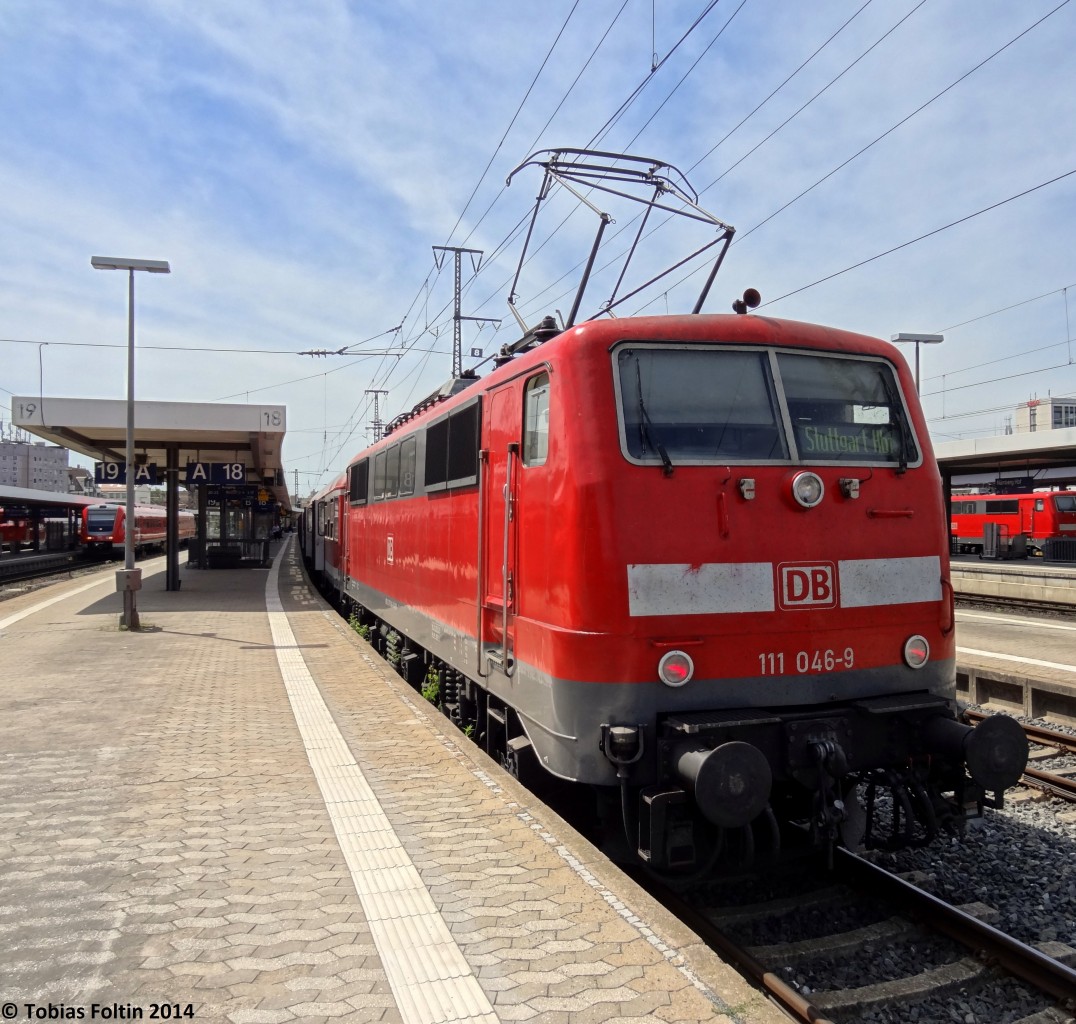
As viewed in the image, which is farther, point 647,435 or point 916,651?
point 916,651

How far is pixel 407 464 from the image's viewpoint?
365 inches

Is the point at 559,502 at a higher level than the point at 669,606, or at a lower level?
higher

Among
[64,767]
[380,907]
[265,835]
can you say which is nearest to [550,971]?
[380,907]

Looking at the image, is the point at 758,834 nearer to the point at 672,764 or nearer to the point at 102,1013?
the point at 672,764

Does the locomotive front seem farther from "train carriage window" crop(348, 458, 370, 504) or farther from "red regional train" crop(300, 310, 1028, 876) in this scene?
"train carriage window" crop(348, 458, 370, 504)

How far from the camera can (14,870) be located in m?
4.48

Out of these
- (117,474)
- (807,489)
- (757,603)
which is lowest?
(757,603)

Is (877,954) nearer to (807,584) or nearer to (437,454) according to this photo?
(807,584)

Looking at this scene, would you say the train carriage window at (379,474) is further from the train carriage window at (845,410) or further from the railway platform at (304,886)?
the train carriage window at (845,410)

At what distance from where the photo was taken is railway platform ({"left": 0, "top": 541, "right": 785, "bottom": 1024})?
3.26m

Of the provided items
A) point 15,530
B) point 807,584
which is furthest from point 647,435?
point 15,530

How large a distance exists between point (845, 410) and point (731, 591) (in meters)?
1.39

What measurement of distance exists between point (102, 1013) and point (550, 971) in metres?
1.60

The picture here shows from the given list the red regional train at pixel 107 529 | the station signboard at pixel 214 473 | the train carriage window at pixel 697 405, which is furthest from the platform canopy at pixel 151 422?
the train carriage window at pixel 697 405
